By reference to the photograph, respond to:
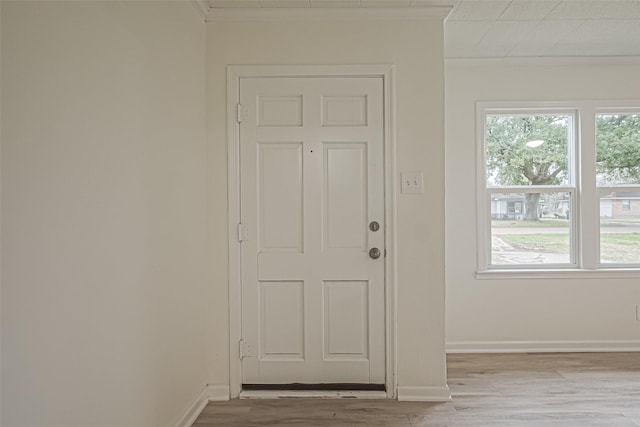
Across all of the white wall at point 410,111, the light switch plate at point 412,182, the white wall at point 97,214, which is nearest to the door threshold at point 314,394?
the white wall at point 410,111

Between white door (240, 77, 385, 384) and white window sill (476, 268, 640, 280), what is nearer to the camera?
white door (240, 77, 385, 384)

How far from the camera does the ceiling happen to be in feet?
8.04

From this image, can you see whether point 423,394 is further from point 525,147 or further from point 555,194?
point 525,147

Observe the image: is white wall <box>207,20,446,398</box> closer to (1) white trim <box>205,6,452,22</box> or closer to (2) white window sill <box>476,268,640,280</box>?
(1) white trim <box>205,6,452,22</box>

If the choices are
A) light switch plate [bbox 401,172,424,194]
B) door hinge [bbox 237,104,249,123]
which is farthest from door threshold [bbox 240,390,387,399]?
door hinge [bbox 237,104,249,123]

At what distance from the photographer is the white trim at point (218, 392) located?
8.37 ft

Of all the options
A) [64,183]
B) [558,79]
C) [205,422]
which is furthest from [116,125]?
[558,79]

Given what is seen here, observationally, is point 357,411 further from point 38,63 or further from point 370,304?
point 38,63

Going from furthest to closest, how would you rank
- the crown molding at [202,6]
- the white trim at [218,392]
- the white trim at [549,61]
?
1. the white trim at [549,61]
2. the white trim at [218,392]
3. the crown molding at [202,6]

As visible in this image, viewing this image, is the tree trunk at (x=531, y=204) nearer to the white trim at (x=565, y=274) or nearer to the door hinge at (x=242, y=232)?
the white trim at (x=565, y=274)

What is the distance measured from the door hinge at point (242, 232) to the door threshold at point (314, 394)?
98 cm

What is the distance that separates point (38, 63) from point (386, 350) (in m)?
2.27

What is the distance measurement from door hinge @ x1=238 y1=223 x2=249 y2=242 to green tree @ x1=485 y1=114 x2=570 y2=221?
7.08 feet

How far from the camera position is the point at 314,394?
2.56 m
